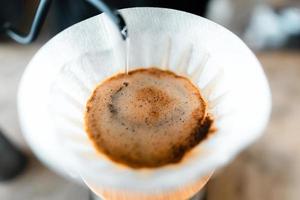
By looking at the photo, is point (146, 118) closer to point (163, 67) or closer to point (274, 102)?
point (163, 67)

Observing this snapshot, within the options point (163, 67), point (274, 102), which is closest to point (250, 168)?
point (274, 102)

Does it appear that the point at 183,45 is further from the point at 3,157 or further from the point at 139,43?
the point at 3,157

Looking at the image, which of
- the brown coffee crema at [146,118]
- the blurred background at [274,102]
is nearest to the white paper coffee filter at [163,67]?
the brown coffee crema at [146,118]

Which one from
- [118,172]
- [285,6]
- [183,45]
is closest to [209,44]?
[183,45]

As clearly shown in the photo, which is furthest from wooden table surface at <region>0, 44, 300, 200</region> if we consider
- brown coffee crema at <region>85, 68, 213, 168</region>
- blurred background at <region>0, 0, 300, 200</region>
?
brown coffee crema at <region>85, 68, 213, 168</region>

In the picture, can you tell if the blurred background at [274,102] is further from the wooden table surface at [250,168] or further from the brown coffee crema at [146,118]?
the brown coffee crema at [146,118]

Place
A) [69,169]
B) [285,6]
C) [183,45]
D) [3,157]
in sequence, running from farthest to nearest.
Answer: [285,6] < [3,157] < [183,45] < [69,169]

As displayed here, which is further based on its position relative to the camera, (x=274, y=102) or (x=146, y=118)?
(x=274, y=102)
